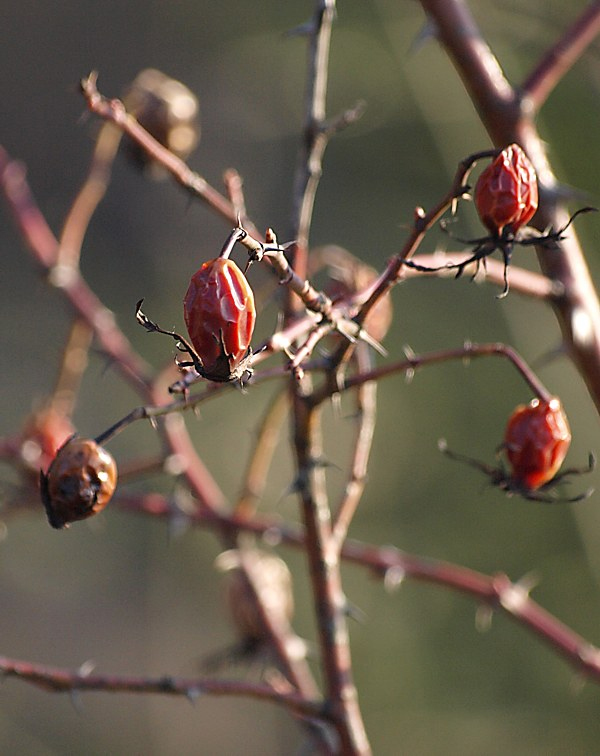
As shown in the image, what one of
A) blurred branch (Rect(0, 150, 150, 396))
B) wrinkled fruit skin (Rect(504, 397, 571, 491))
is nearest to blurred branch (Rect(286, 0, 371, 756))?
wrinkled fruit skin (Rect(504, 397, 571, 491))

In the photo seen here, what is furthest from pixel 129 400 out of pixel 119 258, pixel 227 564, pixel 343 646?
pixel 343 646

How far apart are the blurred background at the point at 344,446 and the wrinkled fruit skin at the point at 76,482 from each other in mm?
3228

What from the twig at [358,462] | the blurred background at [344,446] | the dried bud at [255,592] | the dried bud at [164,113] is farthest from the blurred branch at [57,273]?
the blurred background at [344,446]

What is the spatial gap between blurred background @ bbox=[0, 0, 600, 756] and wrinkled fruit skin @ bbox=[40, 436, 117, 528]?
3228 mm

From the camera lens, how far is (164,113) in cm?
236

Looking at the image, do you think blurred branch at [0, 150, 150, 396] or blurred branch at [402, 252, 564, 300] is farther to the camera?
blurred branch at [0, 150, 150, 396]

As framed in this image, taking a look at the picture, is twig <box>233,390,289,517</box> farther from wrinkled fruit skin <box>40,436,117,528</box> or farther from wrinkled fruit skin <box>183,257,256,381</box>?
wrinkled fruit skin <box>183,257,256,381</box>

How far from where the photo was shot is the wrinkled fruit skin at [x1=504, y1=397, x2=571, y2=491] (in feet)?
4.62

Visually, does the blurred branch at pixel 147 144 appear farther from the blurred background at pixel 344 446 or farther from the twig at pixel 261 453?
the blurred background at pixel 344 446

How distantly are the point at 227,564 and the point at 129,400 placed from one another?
4.95 metres

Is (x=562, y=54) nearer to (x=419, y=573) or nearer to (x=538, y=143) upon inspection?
(x=538, y=143)

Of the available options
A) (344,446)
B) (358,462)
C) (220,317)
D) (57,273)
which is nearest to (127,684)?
(358,462)

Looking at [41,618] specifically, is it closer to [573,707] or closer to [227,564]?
[573,707]

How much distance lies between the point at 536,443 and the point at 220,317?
0.56 metres
